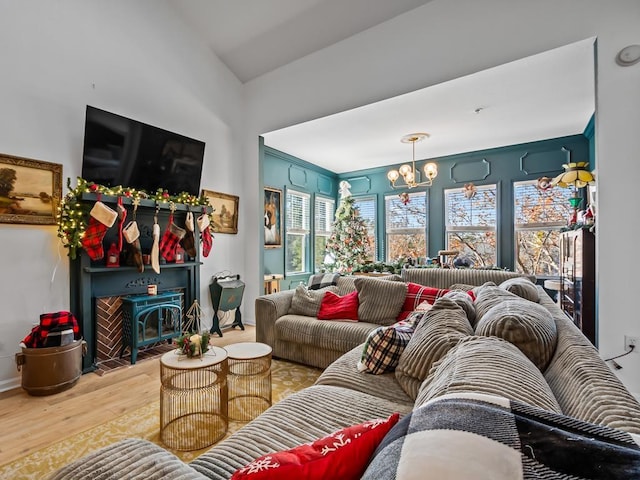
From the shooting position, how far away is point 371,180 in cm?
674

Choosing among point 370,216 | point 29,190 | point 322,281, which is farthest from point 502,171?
point 29,190

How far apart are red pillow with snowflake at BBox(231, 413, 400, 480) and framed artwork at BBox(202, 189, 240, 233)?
12.9ft

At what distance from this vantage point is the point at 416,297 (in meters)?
2.95

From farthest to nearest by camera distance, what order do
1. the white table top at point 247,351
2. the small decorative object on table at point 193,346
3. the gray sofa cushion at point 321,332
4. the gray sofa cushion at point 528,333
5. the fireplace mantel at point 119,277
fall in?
the fireplace mantel at point 119,277 < the gray sofa cushion at point 321,332 < the white table top at point 247,351 < the small decorative object on table at point 193,346 < the gray sofa cushion at point 528,333

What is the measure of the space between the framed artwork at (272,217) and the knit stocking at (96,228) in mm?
2640

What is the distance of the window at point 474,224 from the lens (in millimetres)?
5480

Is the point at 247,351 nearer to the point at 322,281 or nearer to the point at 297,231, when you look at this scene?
the point at 322,281

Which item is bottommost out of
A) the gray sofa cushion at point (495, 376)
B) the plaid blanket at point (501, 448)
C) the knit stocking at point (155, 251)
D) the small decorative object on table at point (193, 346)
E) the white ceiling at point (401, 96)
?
the small decorative object on table at point (193, 346)

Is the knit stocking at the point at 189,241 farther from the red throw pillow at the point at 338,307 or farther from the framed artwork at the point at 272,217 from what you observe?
the red throw pillow at the point at 338,307

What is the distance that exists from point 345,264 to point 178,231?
10.9 ft

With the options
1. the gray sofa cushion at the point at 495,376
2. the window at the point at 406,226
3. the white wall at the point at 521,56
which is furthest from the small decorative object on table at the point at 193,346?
the window at the point at 406,226

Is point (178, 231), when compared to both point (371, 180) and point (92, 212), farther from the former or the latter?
point (371, 180)

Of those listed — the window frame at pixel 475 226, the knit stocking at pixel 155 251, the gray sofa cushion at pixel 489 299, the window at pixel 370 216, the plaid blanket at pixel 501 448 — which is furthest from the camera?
the window at pixel 370 216

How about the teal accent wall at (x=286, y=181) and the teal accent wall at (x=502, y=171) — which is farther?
the teal accent wall at (x=286, y=181)
